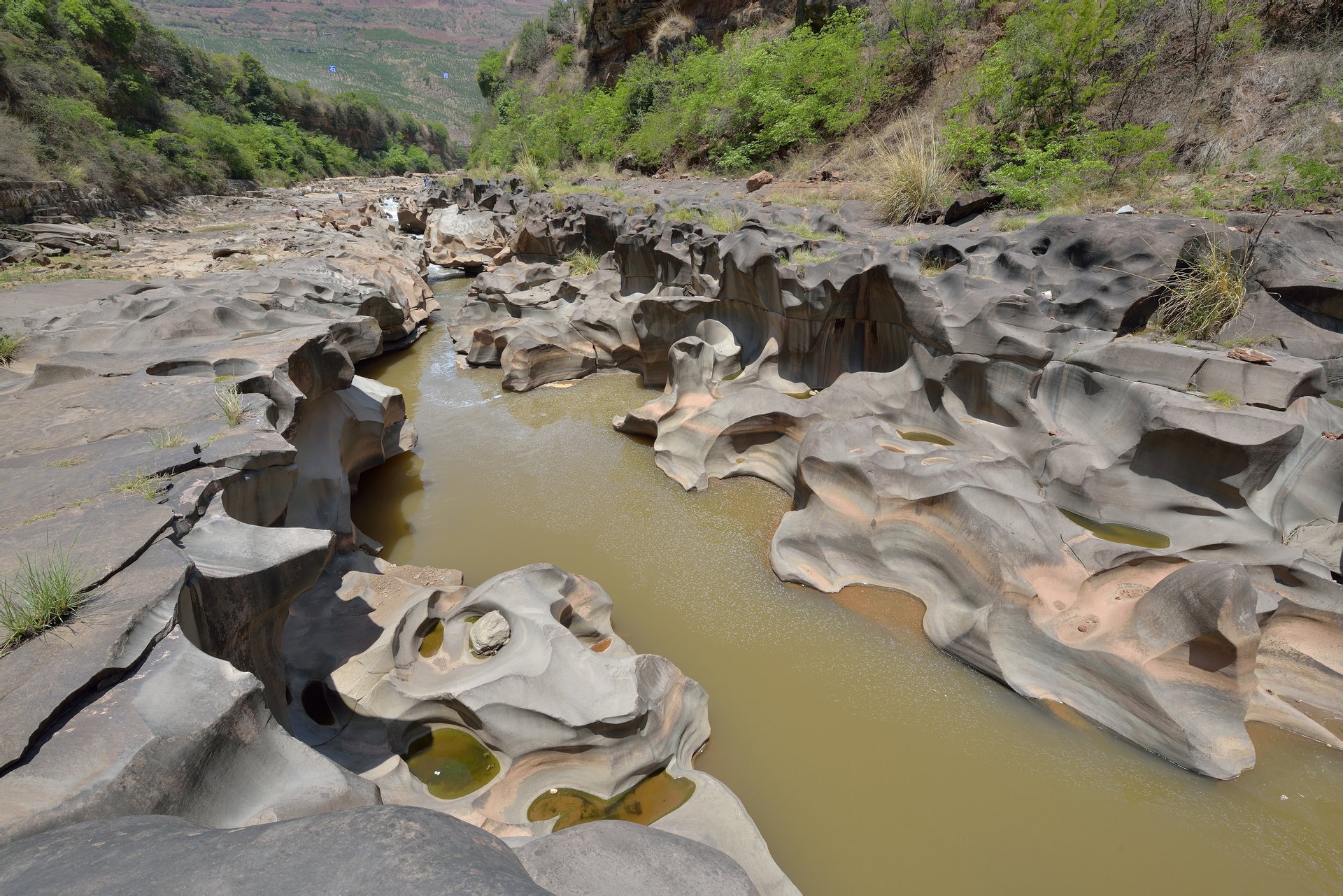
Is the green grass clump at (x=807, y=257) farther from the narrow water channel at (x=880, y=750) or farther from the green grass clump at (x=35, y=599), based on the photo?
the green grass clump at (x=35, y=599)

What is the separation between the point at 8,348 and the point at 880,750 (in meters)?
7.35

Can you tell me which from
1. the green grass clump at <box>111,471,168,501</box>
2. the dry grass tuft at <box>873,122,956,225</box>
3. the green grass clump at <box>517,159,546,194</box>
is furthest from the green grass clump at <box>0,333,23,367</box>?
the green grass clump at <box>517,159,546,194</box>

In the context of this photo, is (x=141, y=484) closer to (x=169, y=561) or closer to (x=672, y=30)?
(x=169, y=561)

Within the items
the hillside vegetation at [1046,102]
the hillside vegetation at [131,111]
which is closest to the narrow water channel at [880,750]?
the hillside vegetation at [1046,102]

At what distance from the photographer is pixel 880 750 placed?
11.0 ft

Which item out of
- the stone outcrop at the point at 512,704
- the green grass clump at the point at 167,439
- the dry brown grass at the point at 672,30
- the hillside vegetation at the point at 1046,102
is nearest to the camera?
the stone outcrop at the point at 512,704

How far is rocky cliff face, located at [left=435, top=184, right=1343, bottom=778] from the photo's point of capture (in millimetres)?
3311

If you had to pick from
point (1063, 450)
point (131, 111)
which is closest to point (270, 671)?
point (1063, 450)

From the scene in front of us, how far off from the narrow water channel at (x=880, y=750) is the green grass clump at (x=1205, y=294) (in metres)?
3.08

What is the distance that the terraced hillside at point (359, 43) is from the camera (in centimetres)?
7869

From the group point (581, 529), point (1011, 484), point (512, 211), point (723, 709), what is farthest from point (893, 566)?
point (512, 211)

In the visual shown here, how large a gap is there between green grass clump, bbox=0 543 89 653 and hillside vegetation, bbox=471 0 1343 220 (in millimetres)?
8238

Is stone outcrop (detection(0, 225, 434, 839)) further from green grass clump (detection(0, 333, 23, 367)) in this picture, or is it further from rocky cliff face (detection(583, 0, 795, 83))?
rocky cliff face (detection(583, 0, 795, 83))

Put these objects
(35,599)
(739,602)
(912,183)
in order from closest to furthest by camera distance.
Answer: (35,599) → (739,602) → (912,183)
